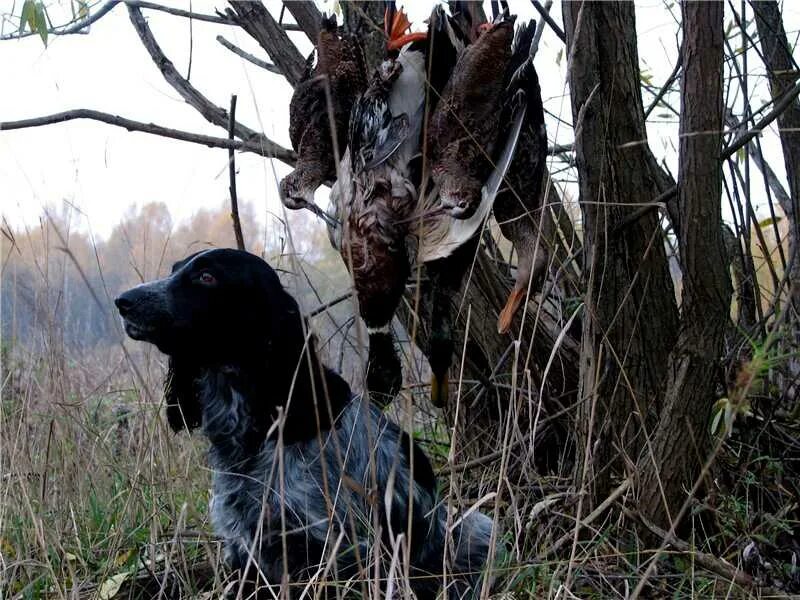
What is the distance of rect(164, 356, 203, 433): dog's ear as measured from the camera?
3.60 metres

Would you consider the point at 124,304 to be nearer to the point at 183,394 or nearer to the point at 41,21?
the point at 183,394

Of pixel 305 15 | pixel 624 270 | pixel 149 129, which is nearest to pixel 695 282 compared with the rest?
pixel 624 270

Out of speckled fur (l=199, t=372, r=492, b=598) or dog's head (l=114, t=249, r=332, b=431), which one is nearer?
dog's head (l=114, t=249, r=332, b=431)

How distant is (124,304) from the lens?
10.2 feet

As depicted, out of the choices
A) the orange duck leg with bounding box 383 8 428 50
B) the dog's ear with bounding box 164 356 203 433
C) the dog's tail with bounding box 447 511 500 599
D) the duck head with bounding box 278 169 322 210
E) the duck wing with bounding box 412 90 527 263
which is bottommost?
the dog's tail with bounding box 447 511 500 599

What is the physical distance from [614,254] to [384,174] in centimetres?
128

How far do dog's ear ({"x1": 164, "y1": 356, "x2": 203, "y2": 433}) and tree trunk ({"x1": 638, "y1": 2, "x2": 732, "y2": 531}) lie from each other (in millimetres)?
1533

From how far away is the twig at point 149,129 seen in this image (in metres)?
3.33

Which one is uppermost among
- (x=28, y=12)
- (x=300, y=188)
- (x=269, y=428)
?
(x=28, y=12)

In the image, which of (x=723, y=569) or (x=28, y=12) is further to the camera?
(x=723, y=569)

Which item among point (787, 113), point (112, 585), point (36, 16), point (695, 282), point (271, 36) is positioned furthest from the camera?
point (787, 113)

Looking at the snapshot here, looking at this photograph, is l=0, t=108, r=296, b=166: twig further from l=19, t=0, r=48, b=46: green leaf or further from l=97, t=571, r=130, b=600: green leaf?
l=97, t=571, r=130, b=600: green leaf

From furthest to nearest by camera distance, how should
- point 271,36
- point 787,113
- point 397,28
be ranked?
1. point 787,113
2. point 271,36
3. point 397,28

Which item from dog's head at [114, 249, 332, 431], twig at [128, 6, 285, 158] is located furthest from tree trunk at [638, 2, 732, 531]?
twig at [128, 6, 285, 158]
